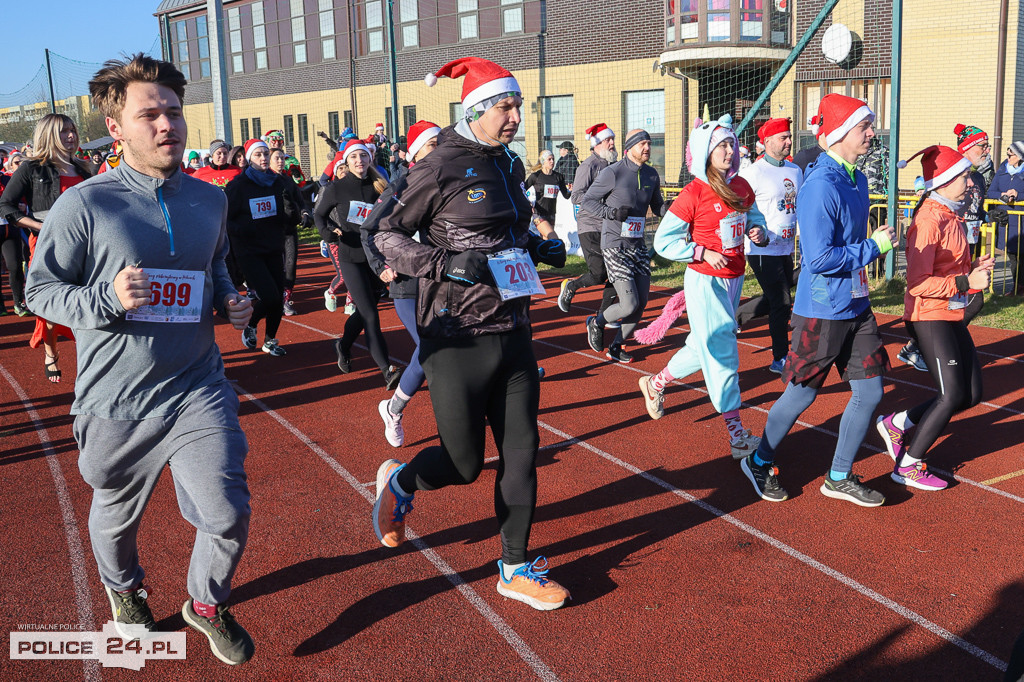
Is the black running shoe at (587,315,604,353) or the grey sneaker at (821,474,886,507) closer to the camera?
the grey sneaker at (821,474,886,507)

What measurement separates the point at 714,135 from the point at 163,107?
3319 mm

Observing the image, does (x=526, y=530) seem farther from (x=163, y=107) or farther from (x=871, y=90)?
(x=871, y=90)

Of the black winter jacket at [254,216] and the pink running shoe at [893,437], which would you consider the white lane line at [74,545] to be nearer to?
the black winter jacket at [254,216]

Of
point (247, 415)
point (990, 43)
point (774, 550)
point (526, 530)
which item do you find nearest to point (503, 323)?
point (526, 530)

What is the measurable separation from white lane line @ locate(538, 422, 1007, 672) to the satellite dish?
59.6 ft

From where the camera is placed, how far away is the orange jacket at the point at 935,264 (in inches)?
195

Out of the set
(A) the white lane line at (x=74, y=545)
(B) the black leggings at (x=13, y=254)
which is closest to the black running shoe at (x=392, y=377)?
(A) the white lane line at (x=74, y=545)

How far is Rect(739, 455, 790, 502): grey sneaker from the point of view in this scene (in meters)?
4.92

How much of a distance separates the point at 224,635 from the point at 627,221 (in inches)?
229

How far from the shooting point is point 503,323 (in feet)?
12.0

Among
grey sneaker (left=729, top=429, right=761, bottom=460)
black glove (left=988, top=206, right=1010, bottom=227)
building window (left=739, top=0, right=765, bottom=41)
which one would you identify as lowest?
grey sneaker (left=729, top=429, right=761, bottom=460)

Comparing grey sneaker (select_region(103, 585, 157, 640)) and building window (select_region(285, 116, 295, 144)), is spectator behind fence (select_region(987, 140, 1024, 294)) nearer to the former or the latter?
grey sneaker (select_region(103, 585, 157, 640))

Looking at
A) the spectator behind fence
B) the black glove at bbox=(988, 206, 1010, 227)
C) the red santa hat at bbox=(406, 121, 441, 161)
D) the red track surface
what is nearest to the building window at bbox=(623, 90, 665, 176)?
the spectator behind fence

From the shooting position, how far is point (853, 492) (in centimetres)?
482
